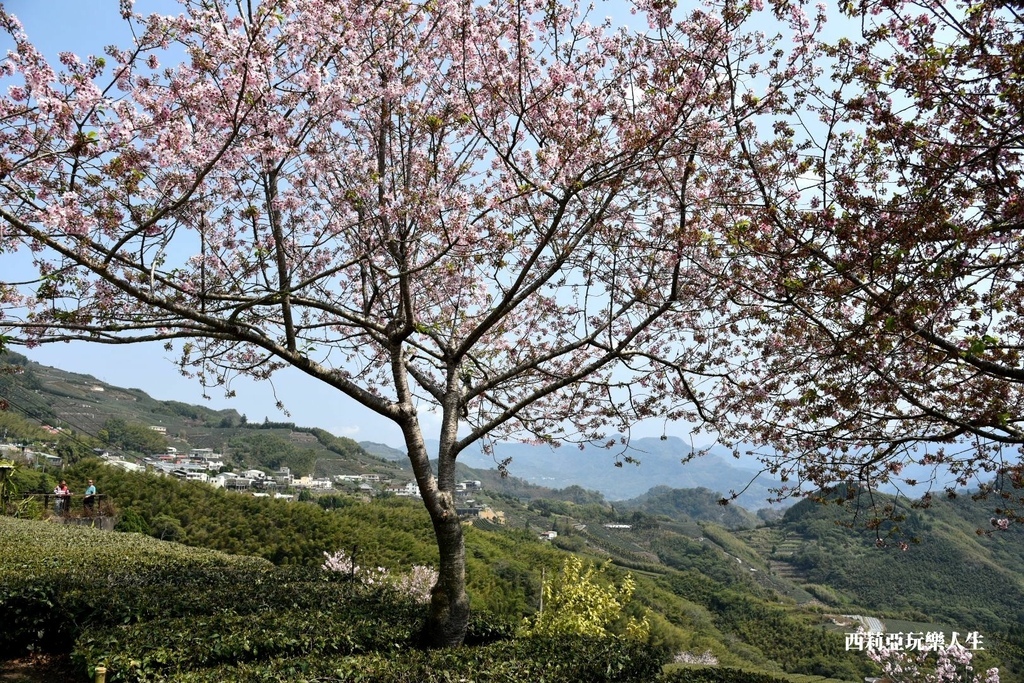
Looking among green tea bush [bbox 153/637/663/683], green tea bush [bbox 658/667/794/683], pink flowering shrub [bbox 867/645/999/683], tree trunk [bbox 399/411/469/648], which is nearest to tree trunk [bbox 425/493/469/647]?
tree trunk [bbox 399/411/469/648]

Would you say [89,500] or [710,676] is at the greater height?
[710,676]

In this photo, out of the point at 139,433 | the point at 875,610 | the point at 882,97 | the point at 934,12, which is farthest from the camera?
the point at 139,433

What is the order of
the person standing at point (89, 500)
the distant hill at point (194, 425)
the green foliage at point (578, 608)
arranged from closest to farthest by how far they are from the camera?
the green foliage at point (578, 608)
the person standing at point (89, 500)
the distant hill at point (194, 425)

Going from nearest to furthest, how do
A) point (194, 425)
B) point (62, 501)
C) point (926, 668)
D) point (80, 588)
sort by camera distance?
point (80, 588)
point (926, 668)
point (62, 501)
point (194, 425)

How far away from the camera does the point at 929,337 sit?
395cm

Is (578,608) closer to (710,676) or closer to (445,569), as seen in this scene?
(710,676)

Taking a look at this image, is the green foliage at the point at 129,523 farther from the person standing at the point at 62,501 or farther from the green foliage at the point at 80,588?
the green foliage at the point at 80,588

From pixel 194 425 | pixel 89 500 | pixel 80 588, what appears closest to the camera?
pixel 80 588

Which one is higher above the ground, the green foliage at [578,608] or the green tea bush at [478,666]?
the green tea bush at [478,666]

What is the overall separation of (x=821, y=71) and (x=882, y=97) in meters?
0.75

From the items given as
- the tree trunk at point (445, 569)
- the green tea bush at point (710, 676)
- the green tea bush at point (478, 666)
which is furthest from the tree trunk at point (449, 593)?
the green tea bush at point (710, 676)

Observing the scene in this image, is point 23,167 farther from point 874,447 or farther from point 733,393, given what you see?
point 874,447

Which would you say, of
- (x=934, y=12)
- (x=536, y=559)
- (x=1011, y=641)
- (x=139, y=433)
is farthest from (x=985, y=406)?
(x=139, y=433)

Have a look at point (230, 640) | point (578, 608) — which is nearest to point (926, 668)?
point (578, 608)
